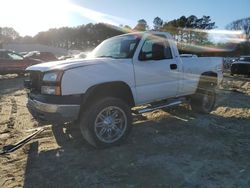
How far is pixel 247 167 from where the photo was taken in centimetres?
436

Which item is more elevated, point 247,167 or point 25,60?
point 25,60

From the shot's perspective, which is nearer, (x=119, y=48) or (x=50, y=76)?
(x=50, y=76)

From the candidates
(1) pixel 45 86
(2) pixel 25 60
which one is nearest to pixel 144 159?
(1) pixel 45 86

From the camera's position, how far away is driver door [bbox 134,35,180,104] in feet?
18.6

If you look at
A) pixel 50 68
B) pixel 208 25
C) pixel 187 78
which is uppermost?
pixel 208 25

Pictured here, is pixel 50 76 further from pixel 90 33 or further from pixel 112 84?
pixel 90 33

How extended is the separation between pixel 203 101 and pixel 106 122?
3.35 meters

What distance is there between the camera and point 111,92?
17.7ft

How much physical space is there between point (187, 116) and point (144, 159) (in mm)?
3126

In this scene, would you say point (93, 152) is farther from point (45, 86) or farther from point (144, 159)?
point (45, 86)

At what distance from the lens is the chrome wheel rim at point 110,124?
5094 millimetres

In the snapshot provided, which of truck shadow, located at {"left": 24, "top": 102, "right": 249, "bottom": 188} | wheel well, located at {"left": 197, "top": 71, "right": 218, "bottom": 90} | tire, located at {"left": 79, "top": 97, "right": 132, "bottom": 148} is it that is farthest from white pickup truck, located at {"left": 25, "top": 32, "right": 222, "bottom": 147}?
wheel well, located at {"left": 197, "top": 71, "right": 218, "bottom": 90}

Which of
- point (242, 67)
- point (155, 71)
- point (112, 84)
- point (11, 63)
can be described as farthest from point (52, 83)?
point (242, 67)

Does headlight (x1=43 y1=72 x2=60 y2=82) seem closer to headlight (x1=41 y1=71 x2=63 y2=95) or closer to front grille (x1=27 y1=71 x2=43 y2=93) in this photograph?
headlight (x1=41 y1=71 x2=63 y2=95)
